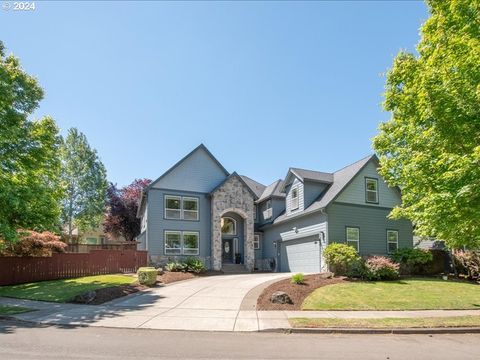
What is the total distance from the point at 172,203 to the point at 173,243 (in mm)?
2970

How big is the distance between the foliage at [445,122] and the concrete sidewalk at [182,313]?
337 cm

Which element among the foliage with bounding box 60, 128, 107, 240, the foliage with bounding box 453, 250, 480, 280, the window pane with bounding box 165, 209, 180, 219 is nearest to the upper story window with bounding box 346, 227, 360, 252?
the foliage with bounding box 453, 250, 480, 280

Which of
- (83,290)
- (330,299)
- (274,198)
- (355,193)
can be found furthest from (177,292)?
(274,198)

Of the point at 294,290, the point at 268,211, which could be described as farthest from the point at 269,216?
the point at 294,290

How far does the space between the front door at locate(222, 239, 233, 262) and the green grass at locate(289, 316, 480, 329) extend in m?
20.0

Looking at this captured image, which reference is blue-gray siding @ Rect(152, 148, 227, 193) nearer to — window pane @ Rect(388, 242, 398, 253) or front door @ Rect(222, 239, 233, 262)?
front door @ Rect(222, 239, 233, 262)

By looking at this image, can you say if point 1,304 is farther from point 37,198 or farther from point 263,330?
point 263,330

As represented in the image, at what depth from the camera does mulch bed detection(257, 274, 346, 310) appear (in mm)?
13315

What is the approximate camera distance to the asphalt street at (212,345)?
7.50 meters

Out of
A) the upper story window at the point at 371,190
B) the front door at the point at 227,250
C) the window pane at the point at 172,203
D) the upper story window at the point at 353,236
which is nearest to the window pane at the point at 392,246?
the upper story window at the point at 353,236

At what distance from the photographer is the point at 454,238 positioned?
13.7 metres

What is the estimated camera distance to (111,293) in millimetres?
15539

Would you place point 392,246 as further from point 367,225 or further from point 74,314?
point 74,314

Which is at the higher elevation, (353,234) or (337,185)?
(337,185)
